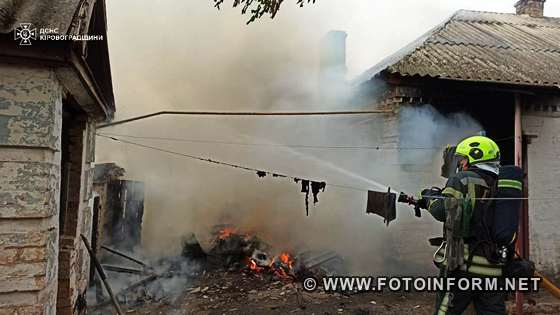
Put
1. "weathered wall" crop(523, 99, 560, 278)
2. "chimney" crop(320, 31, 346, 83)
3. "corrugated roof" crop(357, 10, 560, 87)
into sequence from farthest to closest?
"chimney" crop(320, 31, 346, 83)
"weathered wall" crop(523, 99, 560, 278)
"corrugated roof" crop(357, 10, 560, 87)

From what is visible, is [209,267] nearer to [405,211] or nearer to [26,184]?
[405,211]

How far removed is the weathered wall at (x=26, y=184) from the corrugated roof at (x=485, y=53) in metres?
6.25

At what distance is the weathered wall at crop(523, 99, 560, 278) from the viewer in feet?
27.3

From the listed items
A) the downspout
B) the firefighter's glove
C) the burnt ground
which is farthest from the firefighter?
the downspout

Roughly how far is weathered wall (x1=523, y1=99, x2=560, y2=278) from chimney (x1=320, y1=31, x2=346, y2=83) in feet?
15.8

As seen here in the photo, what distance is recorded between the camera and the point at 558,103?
8.43 m

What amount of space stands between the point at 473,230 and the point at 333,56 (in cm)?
827

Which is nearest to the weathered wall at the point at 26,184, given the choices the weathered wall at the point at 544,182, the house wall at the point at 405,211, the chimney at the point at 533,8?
the house wall at the point at 405,211

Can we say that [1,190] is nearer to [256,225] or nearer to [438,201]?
[438,201]

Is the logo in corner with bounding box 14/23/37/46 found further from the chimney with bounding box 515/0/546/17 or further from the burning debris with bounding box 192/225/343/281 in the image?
the chimney with bounding box 515/0/546/17

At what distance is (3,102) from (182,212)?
28.8 feet

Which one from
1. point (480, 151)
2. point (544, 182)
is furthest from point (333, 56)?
point (480, 151)

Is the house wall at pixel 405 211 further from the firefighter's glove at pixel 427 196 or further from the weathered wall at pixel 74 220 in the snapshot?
the weathered wall at pixel 74 220

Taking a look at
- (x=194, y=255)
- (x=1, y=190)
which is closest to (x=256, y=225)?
(x=194, y=255)
